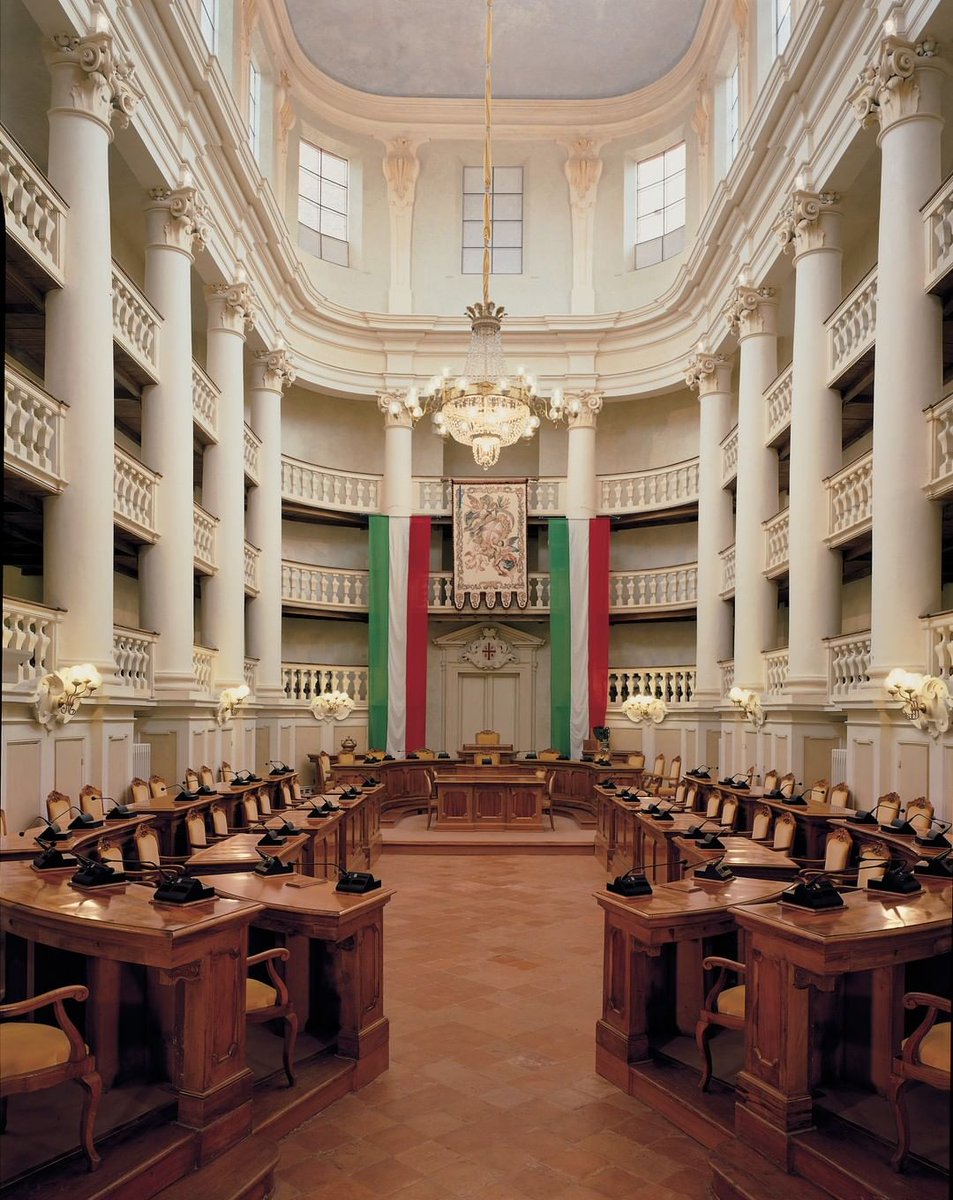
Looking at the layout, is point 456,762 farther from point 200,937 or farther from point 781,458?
point 200,937

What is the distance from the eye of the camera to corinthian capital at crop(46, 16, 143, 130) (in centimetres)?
955

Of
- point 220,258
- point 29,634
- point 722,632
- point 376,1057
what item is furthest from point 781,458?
point 376,1057

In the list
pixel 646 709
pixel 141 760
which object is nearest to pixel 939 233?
pixel 141 760

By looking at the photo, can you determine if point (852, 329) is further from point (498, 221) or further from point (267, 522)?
point (498, 221)

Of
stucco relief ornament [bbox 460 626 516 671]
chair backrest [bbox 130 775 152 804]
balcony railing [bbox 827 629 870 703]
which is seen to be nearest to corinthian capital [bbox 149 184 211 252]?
chair backrest [bbox 130 775 152 804]

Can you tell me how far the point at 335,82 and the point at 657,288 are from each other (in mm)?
8132

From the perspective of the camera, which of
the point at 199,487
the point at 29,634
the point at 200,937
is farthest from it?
the point at 199,487

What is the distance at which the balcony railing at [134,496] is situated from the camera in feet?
36.9

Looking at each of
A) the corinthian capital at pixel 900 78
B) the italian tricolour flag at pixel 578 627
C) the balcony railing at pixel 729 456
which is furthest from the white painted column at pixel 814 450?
the italian tricolour flag at pixel 578 627

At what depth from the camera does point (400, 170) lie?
2139 centimetres

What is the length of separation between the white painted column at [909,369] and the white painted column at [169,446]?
8.39 m

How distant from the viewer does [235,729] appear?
1543cm

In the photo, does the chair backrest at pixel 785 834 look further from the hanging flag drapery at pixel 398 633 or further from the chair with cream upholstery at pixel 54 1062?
the hanging flag drapery at pixel 398 633

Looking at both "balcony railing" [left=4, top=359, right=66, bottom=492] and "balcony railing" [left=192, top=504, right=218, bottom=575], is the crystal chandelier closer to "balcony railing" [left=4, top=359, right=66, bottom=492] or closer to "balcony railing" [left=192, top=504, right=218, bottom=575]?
"balcony railing" [left=192, top=504, right=218, bottom=575]
